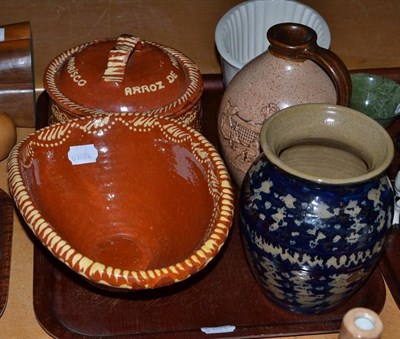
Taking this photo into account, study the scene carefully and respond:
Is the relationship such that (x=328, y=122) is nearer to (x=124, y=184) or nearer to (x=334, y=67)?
(x=334, y=67)

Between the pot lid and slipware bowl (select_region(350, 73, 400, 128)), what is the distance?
0.90 feet

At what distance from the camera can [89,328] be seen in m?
0.76

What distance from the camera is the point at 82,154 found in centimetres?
86

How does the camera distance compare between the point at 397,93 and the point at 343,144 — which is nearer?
the point at 343,144

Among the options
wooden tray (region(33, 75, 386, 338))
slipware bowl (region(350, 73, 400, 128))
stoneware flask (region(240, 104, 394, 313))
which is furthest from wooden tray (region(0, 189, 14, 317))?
slipware bowl (region(350, 73, 400, 128))

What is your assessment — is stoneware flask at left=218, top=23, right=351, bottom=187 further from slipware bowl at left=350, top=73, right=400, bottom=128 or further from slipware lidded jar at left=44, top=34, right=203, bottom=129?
slipware bowl at left=350, top=73, right=400, bottom=128

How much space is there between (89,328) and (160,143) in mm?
232

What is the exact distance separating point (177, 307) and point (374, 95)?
1.56 feet

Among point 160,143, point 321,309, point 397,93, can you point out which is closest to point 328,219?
point 321,309

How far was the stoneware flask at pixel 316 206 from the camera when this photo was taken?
68cm

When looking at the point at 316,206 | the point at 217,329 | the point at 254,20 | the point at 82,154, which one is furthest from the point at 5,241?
the point at 254,20

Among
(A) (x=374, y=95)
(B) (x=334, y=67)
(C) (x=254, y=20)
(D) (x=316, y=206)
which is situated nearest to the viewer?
(D) (x=316, y=206)

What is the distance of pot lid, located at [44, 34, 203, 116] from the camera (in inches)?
34.1

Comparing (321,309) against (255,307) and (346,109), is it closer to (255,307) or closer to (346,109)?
(255,307)
